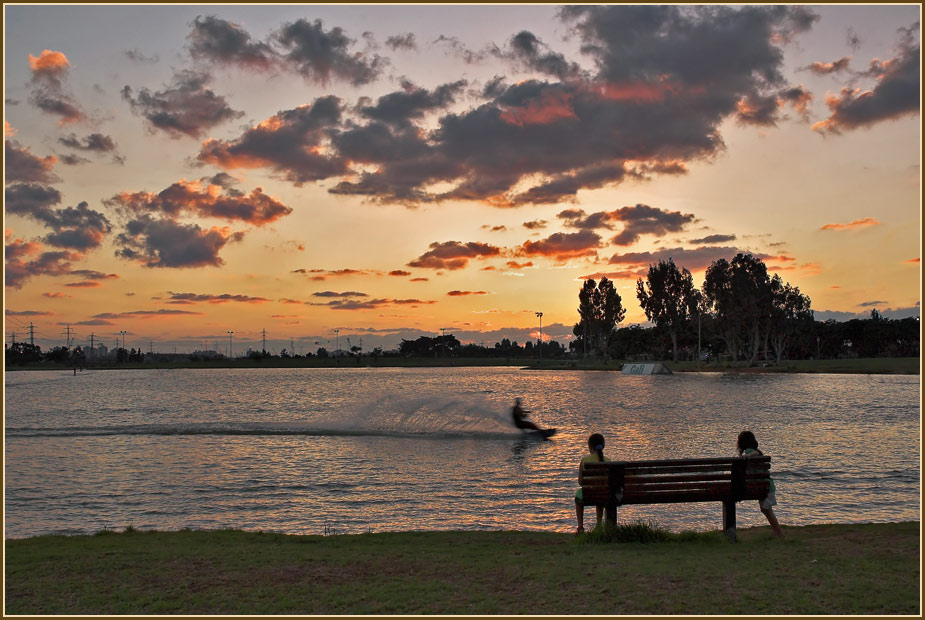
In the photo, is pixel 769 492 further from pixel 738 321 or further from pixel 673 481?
pixel 738 321

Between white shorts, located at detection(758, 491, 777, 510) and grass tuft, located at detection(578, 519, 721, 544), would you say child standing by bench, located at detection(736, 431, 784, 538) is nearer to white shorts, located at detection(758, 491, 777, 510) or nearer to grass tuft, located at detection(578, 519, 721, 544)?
white shorts, located at detection(758, 491, 777, 510)

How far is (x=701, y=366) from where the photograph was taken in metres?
164

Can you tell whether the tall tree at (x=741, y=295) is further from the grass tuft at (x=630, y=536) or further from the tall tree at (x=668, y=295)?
the grass tuft at (x=630, y=536)

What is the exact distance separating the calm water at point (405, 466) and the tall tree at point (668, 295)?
360 feet

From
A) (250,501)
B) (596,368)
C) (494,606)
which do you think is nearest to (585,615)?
(494,606)

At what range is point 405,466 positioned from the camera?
83.3 feet

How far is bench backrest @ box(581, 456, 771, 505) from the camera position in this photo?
11875mm

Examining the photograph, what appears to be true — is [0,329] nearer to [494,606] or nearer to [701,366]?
[494,606]

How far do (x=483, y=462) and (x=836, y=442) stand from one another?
53.8 feet

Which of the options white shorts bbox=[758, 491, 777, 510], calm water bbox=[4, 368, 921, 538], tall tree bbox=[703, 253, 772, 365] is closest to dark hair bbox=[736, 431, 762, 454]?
white shorts bbox=[758, 491, 777, 510]

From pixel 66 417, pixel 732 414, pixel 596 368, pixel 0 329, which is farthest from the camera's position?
pixel 596 368

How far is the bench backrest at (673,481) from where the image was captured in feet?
39.0

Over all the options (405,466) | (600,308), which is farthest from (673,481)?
(600,308)

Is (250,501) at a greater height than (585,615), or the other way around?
(585,615)
